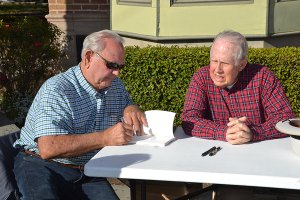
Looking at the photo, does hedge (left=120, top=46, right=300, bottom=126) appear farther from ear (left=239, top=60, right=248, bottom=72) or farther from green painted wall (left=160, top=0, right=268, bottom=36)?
ear (left=239, top=60, right=248, bottom=72)

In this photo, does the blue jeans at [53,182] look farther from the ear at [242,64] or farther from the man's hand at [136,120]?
the ear at [242,64]

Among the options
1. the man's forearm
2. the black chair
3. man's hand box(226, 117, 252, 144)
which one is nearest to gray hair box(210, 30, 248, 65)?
man's hand box(226, 117, 252, 144)

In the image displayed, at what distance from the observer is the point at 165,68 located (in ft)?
19.3

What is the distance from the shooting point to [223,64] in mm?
3514

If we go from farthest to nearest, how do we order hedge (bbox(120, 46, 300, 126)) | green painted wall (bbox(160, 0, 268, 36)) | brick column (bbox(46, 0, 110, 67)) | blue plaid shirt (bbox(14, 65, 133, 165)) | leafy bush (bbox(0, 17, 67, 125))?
1. brick column (bbox(46, 0, 110, 67))
2. leafy bush (bbox(0, 17, 67, 125))
3. green painted wall (bbox(160, 0, 268, 36))
4. hedge (bbox(120, 46, 300, 126))
5. blue plaid shirt (bbox(14, 65, 133, 165))

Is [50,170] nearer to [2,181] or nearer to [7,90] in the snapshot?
[2,181]

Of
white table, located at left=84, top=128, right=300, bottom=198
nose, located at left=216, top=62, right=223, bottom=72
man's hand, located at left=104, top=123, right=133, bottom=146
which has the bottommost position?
white table, located at left=84, top=128, right=300, bottom=198

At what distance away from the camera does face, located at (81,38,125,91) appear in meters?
3.24

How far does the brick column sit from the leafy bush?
120 cm

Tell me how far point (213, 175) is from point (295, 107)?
3.35 metres

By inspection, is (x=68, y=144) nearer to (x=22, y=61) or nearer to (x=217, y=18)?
(x=217, y=18)

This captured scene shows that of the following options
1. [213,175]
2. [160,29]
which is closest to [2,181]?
[213,175]

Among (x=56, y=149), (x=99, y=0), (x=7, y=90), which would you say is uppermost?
(x=99, y=0)

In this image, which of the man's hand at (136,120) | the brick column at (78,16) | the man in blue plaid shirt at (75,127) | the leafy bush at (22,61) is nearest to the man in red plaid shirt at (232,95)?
the man's hand at (136,120)
